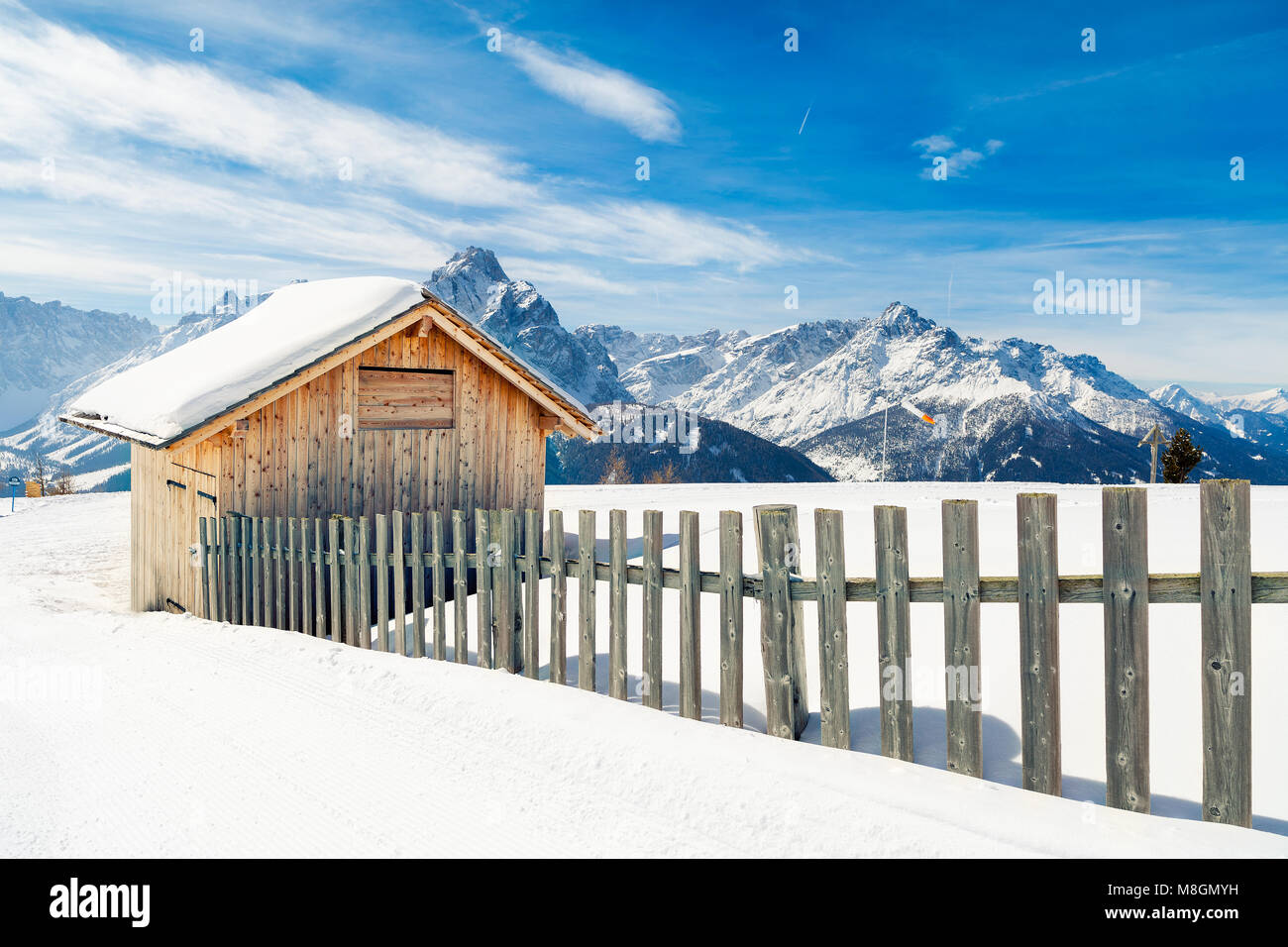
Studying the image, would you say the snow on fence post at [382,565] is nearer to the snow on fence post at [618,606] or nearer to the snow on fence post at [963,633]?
the snow on fence post at [618,606]

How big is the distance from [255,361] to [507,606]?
5976mm

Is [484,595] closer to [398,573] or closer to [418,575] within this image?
[418,575]

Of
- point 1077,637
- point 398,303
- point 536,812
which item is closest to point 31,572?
point 398,303

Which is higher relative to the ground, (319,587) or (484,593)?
(484,593)

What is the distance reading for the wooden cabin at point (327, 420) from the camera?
30.8ft

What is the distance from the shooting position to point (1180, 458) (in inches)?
1366

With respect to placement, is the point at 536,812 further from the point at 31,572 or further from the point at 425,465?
the point at 31,572

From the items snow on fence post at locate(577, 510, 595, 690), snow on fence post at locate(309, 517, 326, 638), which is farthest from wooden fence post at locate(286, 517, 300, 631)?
snow on fence post at locate(577, 510, 595, 690)

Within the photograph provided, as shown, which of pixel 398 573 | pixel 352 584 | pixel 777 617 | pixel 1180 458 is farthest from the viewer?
pixel 1180 458

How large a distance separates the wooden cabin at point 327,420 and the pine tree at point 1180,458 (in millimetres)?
33069

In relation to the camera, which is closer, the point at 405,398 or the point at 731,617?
the point at 731,617

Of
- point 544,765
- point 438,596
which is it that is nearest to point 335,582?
point 438,596
